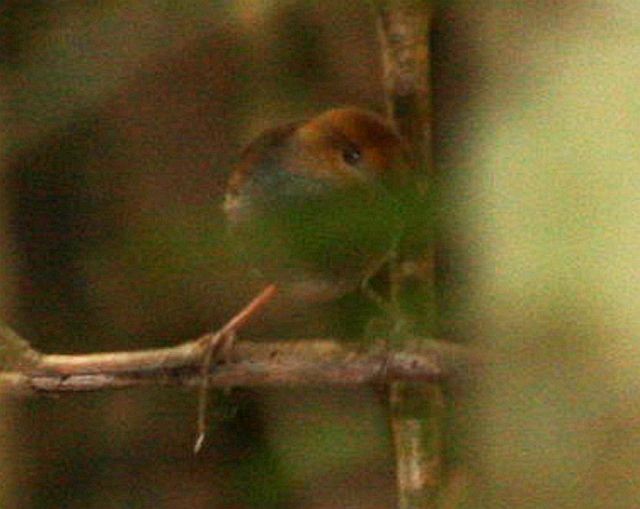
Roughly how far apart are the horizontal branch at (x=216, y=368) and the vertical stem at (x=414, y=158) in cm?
3

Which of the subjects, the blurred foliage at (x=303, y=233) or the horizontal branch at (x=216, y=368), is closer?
the blurred foliage at (x=303, y=233)

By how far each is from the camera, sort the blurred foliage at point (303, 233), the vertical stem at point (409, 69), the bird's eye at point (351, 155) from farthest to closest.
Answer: the bird's eye at point (351, 155)
the vertical stem at point (409, 69)
the blurred foliage at point (303, 233)

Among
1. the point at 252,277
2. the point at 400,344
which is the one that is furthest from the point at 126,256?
the point at 400,344

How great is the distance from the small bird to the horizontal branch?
0.14ft

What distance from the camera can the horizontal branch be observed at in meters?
0.77

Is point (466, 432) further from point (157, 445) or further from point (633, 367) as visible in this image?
point (157, 445)

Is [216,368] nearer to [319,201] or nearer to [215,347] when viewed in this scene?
[215,347]

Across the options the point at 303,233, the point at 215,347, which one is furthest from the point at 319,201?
the point at 215,347

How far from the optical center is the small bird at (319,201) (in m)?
0.62

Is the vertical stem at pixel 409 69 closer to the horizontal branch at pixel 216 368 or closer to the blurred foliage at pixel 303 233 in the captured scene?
the blurred foliage at pixel 303 233

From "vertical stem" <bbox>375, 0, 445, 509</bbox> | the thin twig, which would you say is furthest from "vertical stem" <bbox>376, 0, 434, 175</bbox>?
the thin twig

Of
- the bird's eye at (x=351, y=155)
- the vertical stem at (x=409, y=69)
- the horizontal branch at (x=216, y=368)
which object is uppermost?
the vertical stem at (x=409, y=69)

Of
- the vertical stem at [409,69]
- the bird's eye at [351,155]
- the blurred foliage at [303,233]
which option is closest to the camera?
the blurred foliage at [303,233]

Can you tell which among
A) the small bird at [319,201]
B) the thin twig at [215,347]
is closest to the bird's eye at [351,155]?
the small bird at [319,201]
